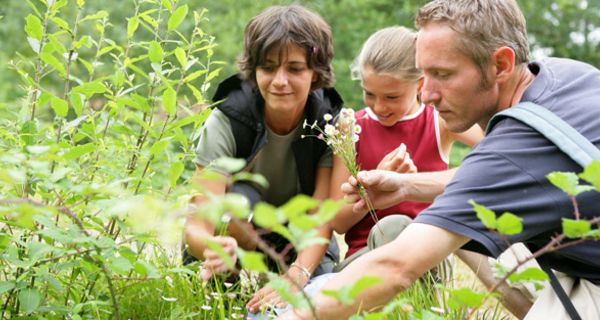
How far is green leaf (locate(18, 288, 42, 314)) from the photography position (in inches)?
85.9

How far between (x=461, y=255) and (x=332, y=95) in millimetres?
914

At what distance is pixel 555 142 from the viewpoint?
2064mm

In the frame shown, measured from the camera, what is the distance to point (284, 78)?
10.7 ft

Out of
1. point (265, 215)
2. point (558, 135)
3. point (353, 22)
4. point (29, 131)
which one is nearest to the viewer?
point (265, 215)

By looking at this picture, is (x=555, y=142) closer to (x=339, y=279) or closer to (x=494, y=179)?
(x=494, y=179)

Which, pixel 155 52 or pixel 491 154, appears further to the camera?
pixel 155 52

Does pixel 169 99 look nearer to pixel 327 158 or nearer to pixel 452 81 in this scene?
pixel 452 81

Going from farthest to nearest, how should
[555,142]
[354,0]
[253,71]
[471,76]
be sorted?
[354,0] < [253,71] < [471,76] < [555,142]

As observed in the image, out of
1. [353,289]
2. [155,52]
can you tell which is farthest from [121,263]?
[353,289]

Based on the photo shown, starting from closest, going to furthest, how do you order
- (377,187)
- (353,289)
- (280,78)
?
(353,289)
(377,187)
(280,78)

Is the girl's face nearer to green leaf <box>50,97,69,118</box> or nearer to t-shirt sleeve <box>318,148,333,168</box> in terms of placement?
t-shirt sleeve <box>318,148,333,168</box>

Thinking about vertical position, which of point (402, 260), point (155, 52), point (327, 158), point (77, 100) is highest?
point (155, 52)

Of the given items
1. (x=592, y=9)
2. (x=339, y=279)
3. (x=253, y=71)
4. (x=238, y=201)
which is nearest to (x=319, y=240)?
(x=238, y=201)

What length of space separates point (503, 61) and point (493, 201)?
0.54m
